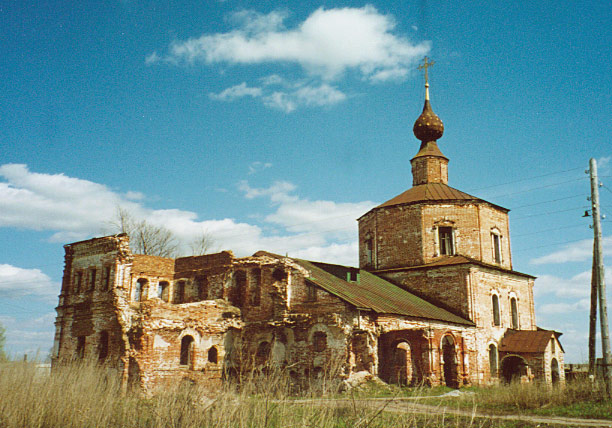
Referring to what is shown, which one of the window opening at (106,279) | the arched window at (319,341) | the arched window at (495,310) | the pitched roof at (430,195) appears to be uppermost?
the pitched roof at (430,195)

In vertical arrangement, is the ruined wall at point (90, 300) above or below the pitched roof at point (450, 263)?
below

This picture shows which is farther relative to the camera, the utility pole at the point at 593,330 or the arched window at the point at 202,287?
the arched window at the point at 202,287

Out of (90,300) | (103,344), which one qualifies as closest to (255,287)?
(103,344)

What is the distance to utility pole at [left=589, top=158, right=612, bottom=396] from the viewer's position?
14.5 metres

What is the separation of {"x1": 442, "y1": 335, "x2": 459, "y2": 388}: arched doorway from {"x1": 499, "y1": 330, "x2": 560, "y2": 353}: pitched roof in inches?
152

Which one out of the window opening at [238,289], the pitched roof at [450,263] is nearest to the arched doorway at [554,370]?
the pitched roof at [450,263]

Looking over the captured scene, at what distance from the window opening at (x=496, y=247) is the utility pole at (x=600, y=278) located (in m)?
10.3

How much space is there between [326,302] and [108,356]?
8129 mm

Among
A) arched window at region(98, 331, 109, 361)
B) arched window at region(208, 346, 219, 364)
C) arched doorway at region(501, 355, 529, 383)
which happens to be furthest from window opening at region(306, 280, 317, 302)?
arched doorway at region(501, 355, 529, 383)

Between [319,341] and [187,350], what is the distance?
4.96 meters

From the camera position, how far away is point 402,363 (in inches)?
820

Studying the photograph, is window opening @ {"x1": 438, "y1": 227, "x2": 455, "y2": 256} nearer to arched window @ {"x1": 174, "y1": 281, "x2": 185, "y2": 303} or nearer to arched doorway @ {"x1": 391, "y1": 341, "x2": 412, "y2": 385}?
arched doorway @ {"x1": 391, "y1": 341, "x2": 412, "y2": 385}

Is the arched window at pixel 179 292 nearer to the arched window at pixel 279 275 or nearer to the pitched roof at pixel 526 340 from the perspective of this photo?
the arched window at pixel 279 275

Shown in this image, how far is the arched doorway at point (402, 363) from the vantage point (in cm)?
1935
